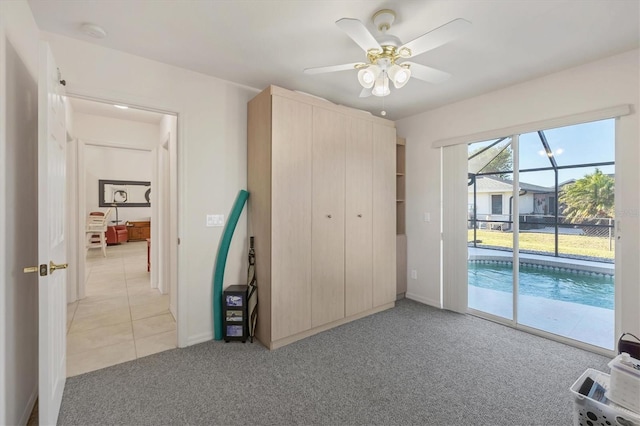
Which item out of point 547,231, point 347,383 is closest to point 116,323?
point 347,383

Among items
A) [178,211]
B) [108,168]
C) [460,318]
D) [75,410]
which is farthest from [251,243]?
[108,168]

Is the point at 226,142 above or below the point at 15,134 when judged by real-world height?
above

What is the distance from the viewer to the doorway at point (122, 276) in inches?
108

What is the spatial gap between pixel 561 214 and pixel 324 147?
2617 millimetres

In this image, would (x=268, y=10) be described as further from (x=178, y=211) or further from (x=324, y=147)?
(x=178, y=211)

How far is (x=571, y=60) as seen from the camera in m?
2.54

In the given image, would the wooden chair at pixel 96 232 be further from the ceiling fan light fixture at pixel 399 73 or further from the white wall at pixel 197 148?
the ceiling fan light fixture at pixel 399 73

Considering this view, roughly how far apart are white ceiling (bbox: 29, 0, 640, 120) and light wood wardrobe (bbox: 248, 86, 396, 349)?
46 cm

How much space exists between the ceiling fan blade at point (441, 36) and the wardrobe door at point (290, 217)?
1.20 meters

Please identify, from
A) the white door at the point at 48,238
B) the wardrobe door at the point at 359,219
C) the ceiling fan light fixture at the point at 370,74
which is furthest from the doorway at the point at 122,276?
the ceiling fan light fixture at the point at 370,74

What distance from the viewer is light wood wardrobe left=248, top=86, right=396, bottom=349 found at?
2672 mm

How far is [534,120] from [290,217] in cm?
268

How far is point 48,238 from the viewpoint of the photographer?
152cm

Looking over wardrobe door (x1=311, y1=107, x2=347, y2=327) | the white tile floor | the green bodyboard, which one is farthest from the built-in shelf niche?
the white tile floor
